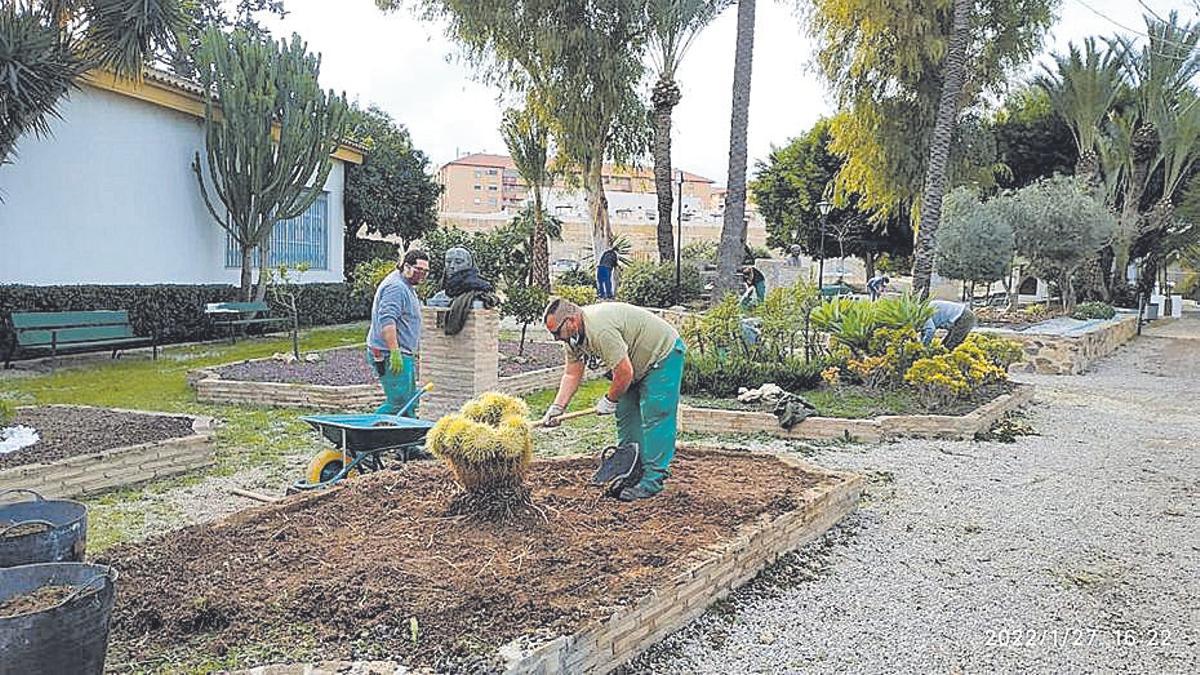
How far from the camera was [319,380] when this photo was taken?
1041 cm

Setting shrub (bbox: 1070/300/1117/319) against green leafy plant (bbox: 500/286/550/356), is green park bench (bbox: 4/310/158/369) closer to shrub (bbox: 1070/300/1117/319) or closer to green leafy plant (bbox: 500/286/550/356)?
green leafy plant (bbox: 500/286/550/356)

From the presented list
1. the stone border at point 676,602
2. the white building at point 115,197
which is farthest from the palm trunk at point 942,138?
the stone border at point 676,602

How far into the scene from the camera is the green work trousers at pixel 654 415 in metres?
5.14

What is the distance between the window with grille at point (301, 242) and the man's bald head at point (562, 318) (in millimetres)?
14157

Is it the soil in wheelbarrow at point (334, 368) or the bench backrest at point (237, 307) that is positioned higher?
the bench backrest at point (237, 307)

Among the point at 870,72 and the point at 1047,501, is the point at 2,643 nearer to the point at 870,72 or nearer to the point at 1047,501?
the point at 1047,501

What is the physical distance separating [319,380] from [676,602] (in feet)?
23.8

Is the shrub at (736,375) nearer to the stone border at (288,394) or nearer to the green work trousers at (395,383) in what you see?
the stone border at (288,394)

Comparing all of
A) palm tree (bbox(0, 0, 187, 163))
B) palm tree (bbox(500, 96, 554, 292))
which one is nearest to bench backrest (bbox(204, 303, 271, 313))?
palm tree (bbox(0, 0, 187, 163))

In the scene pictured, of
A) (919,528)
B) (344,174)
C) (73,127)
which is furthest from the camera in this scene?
(344,174)

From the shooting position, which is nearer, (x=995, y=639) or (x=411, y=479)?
(x=995, y=639)

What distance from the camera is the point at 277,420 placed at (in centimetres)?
903

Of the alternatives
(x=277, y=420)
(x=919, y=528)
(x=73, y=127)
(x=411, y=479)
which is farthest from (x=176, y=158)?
(x=919, y=528)

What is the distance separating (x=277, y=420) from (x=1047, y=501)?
6.69m
